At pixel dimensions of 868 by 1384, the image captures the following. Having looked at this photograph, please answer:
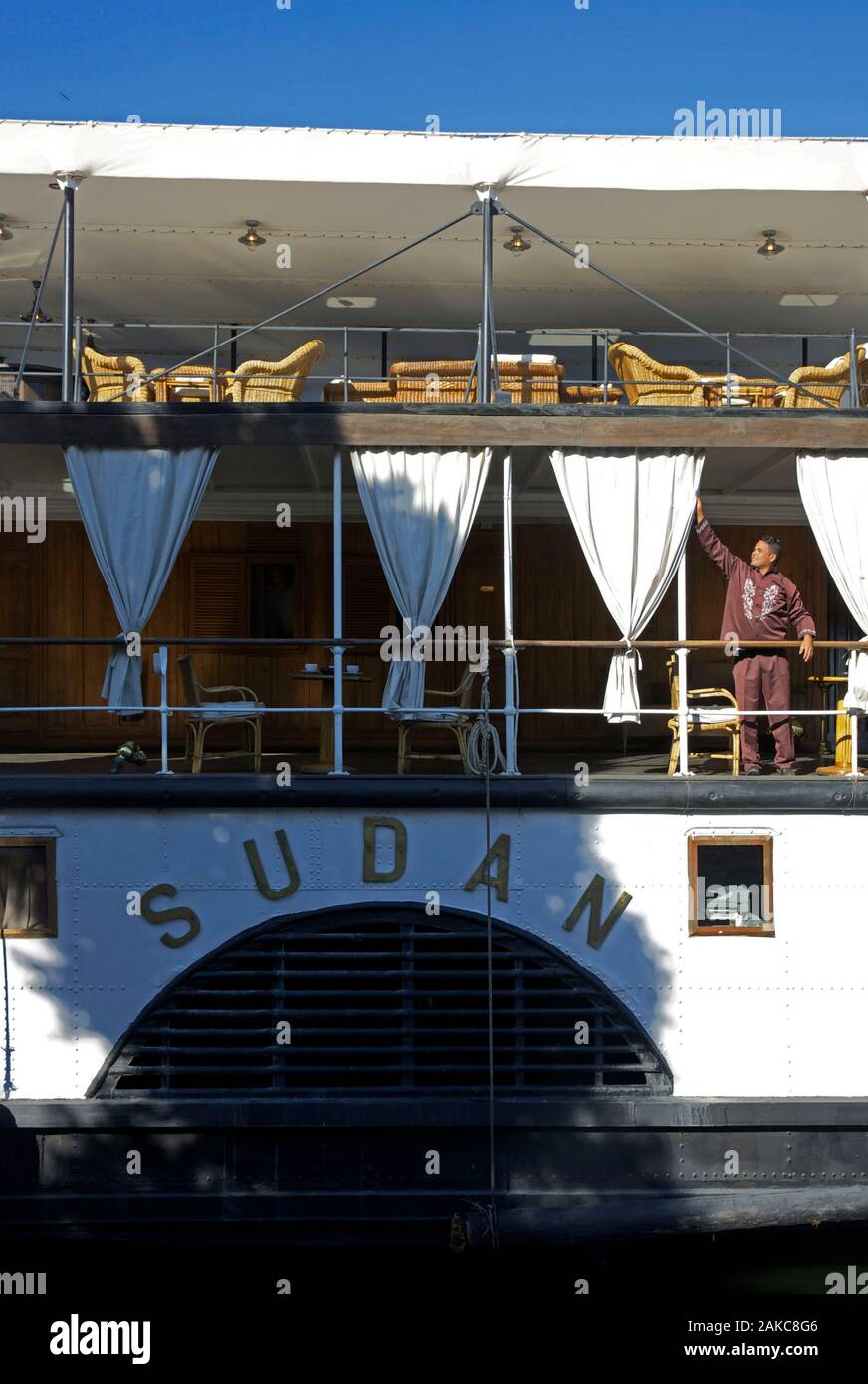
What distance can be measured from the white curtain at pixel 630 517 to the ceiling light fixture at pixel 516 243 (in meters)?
2.85

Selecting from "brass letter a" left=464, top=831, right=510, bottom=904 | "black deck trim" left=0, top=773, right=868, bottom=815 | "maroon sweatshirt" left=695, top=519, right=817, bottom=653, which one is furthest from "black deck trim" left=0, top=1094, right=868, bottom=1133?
"maroon sweatshirt" left=695, top=519, right=817, bottom=653

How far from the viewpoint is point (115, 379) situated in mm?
9328

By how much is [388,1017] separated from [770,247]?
6.88 meters

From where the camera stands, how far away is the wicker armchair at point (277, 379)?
30.0 ft

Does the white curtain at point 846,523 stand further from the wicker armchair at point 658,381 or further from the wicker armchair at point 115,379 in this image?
the wicker armchair at point 115,379

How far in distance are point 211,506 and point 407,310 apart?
268cm


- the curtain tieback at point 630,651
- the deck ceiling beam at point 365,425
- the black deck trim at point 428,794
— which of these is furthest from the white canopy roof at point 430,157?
the black deck trim at point 428,794

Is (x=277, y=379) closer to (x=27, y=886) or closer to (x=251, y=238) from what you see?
(x=251, y=238)

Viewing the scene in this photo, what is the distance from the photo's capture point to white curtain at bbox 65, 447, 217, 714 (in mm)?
8250

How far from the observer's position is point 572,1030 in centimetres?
764

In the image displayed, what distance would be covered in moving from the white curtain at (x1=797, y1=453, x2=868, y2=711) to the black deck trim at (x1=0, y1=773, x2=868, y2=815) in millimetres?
1046

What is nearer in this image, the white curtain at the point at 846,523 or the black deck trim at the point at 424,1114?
the black deck trim at the point at 424,1114

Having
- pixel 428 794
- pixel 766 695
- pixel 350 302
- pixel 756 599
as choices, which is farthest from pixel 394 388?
pixel 766 695
